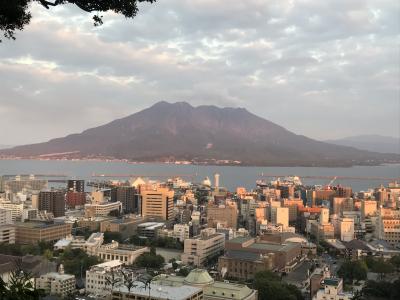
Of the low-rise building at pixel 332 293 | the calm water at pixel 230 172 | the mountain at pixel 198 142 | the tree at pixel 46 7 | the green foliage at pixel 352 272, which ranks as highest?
the mountain at pixel 198 142

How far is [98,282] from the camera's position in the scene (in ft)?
21.5

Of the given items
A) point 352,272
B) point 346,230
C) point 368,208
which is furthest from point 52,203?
point 352,272

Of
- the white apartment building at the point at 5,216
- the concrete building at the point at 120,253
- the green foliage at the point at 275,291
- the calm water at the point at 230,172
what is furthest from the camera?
the calm water at the point at 230,172

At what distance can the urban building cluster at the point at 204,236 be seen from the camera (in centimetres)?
600

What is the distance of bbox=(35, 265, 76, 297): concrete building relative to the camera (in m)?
6.37

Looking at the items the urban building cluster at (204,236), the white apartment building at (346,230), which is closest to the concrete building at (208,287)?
the urban building cluster at (204,236)

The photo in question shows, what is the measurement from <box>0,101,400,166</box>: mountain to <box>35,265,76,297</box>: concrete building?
38.7 meters

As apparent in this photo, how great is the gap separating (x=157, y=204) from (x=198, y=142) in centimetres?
4389

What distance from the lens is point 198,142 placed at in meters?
57.0

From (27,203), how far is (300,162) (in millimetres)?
33705

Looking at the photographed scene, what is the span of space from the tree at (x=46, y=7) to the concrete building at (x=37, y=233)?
863 centimetres

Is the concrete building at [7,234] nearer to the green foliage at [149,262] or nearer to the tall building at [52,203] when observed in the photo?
the green foliage at [149,262]

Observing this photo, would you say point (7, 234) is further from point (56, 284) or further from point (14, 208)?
point (56, 284)

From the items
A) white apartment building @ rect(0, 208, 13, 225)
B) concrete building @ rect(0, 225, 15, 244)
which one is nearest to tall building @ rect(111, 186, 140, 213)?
white apartment building @ rect(0, 208, 13, 225)
